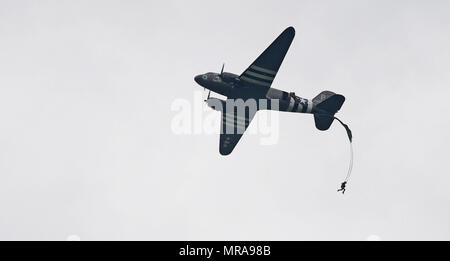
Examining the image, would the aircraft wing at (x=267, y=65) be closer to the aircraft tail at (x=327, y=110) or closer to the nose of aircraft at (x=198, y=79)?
the nose of aircraft at (x=198, y=79)

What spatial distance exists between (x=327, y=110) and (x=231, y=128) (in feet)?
26.3

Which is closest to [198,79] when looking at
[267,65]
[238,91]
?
[238,91]

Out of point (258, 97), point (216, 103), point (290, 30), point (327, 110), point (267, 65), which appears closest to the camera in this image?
point (290, 30)

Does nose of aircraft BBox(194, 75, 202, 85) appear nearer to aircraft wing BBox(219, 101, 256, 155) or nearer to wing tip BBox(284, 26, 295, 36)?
Result: aircraft wing BBox(219, 101, 256, 155)

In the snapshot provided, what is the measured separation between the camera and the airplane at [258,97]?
40.1m

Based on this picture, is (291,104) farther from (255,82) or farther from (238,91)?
(238,91)

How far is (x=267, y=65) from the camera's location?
132 feet

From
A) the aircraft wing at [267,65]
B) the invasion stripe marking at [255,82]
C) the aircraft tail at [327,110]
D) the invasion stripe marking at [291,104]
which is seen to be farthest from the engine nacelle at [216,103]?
the aircraft tail at [327,110]
